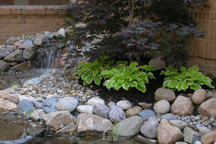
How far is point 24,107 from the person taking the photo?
423cm

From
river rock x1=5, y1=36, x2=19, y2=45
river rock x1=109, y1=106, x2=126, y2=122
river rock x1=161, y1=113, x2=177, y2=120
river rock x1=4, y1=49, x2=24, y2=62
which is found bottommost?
river rock x1=109, y1=106, x2=126, y2=122

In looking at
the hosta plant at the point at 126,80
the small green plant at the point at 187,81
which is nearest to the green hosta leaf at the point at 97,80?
the hosta plant at the point at 126,80

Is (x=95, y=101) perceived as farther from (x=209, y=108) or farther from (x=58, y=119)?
(x=209, y=108)

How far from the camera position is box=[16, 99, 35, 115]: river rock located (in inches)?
165

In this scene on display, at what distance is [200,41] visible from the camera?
490cm

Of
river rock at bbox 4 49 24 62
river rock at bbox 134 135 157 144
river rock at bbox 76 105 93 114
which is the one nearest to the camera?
river rock at bbox 134 135 157 144

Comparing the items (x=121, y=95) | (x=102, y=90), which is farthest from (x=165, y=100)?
(x=102, y=90)

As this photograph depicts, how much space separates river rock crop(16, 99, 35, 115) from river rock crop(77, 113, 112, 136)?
84cm

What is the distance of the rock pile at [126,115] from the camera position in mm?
3531

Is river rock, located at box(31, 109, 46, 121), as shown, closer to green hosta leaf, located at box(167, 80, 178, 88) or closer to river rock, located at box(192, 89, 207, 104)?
green hosta leaf, located at box(167, 80, 178, 88)

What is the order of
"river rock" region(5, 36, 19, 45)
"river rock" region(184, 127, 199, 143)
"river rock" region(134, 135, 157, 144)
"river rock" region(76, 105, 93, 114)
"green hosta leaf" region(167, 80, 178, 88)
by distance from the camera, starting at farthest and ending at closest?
"river rock" region(5, 36, 19, 45), "green hosta leaf" region(167, 80, 178, 88), "river rock" region(76, 105, 93, 114), "river rock" region(134, 135, 157, 144), "river rock" region(184, 127, 199, 143)

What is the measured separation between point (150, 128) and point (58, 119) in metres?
1.33

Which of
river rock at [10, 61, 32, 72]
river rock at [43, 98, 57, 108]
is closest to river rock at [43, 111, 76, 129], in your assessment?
river rock at [43, 98, 57, 108]

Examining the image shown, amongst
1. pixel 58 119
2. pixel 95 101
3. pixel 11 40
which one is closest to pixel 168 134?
pixel 95 101
